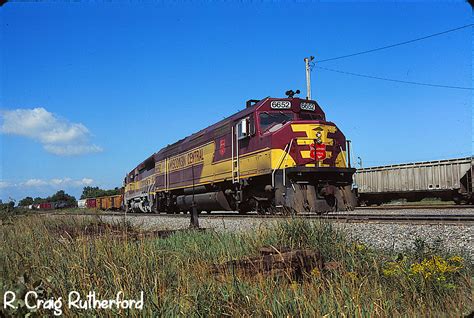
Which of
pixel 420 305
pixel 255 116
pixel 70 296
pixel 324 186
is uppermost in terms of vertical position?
pixel 255 116

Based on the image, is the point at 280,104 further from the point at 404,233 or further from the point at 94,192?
the point at 94,192

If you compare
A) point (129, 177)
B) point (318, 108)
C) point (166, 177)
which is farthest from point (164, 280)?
point (129, 177)

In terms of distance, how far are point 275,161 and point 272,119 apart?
1841 millimetres

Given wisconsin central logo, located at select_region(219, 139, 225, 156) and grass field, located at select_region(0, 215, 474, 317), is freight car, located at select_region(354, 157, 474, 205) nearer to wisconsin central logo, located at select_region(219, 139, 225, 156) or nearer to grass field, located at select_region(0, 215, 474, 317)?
wisconsin central logo, located at select_region(219, 139, 225, 156)

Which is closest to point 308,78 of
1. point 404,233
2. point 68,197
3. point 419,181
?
point 419,181

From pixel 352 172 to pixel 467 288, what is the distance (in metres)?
9.25

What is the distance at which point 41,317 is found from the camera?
3.22 meters

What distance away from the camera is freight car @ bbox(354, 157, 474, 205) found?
24.0 metres

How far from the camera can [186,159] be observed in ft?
69.3

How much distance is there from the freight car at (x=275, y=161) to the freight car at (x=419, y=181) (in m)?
9.06

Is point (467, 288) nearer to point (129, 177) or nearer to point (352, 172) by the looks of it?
point (352, 172)

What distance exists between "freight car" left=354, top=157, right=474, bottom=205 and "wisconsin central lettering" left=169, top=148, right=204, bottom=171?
8.74 meters

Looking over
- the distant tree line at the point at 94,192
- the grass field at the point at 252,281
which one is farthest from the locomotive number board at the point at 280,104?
the distant tree line at the point at 94,192

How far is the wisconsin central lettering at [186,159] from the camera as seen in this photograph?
19186 mm
